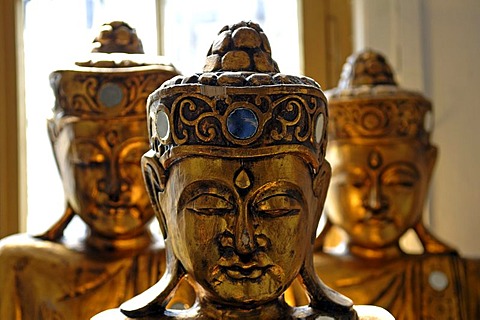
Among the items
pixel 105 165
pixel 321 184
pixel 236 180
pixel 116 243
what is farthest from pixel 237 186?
pixel 116 243

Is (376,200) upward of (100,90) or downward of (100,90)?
downward

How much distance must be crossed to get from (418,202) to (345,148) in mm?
250

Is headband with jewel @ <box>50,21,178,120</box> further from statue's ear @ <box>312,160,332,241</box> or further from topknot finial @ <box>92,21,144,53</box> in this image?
statue's ear @ <box>312,160,332,241</box>

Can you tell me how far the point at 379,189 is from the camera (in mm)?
2859

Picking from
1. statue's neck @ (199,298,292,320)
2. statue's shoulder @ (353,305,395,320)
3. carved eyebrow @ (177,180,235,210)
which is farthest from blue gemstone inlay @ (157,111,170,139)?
statue's shoulder @ (353,305,395,320)

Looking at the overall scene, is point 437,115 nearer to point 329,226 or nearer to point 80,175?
point 329,226

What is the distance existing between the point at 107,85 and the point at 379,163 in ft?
2.52

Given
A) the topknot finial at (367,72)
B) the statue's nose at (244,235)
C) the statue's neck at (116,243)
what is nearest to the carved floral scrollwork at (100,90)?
the statue's neck at (116,243)

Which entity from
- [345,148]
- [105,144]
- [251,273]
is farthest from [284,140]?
[345,148]

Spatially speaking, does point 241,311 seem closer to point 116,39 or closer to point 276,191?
point 276,191

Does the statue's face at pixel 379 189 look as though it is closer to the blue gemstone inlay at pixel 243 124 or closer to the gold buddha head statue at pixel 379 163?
the gold buddha head statue at pixel 379 163

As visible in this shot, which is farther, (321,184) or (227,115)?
(321,184)

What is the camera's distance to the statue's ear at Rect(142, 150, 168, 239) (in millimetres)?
1989

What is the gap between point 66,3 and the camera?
12.1 feet
